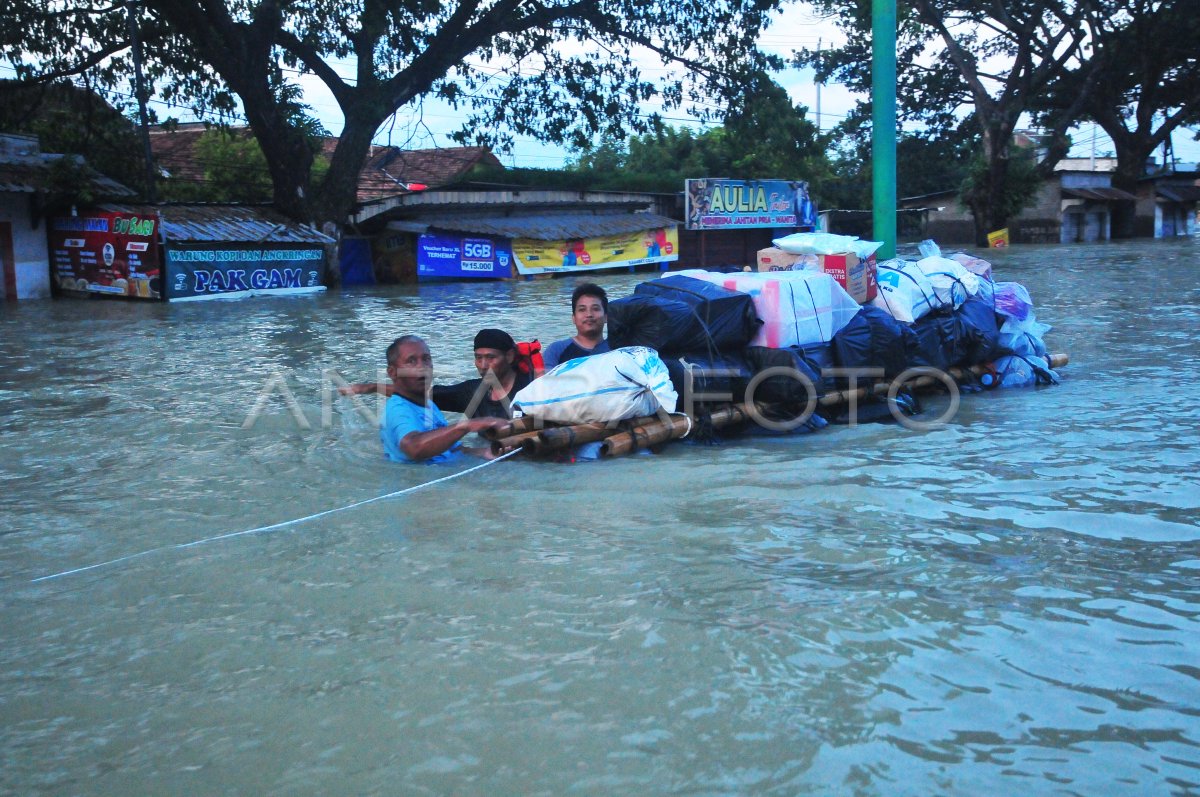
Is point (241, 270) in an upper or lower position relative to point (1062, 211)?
lower

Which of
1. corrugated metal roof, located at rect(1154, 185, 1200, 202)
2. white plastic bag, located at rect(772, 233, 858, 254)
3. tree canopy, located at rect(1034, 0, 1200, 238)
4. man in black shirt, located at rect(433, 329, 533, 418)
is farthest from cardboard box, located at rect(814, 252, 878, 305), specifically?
corrugated metal roof, located at rect(1154, 185, 1200, 202)

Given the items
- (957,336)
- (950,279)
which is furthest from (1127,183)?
(957,336)

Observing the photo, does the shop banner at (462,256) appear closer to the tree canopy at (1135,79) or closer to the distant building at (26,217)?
the distant building at (26,217)

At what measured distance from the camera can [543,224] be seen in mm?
27359

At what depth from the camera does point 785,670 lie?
2.98m

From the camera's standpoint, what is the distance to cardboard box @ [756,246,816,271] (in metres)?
7.75

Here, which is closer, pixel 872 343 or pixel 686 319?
pixel 686 319

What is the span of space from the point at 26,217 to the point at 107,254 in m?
1.57

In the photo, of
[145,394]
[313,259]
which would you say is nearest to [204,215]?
[313,259]

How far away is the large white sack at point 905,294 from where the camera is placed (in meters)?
7.72


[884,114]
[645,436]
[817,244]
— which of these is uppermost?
[884,114]

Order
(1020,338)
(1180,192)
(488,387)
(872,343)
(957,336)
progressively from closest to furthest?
(488,387) → (872,343) → (957,336) → (1020,338) → (1180,192)

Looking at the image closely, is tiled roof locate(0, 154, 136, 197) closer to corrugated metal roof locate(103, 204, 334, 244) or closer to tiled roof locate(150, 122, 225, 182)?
corrugated metal roof locate(103, 204, 334, 244)

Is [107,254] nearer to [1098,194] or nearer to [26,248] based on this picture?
[26,248]
